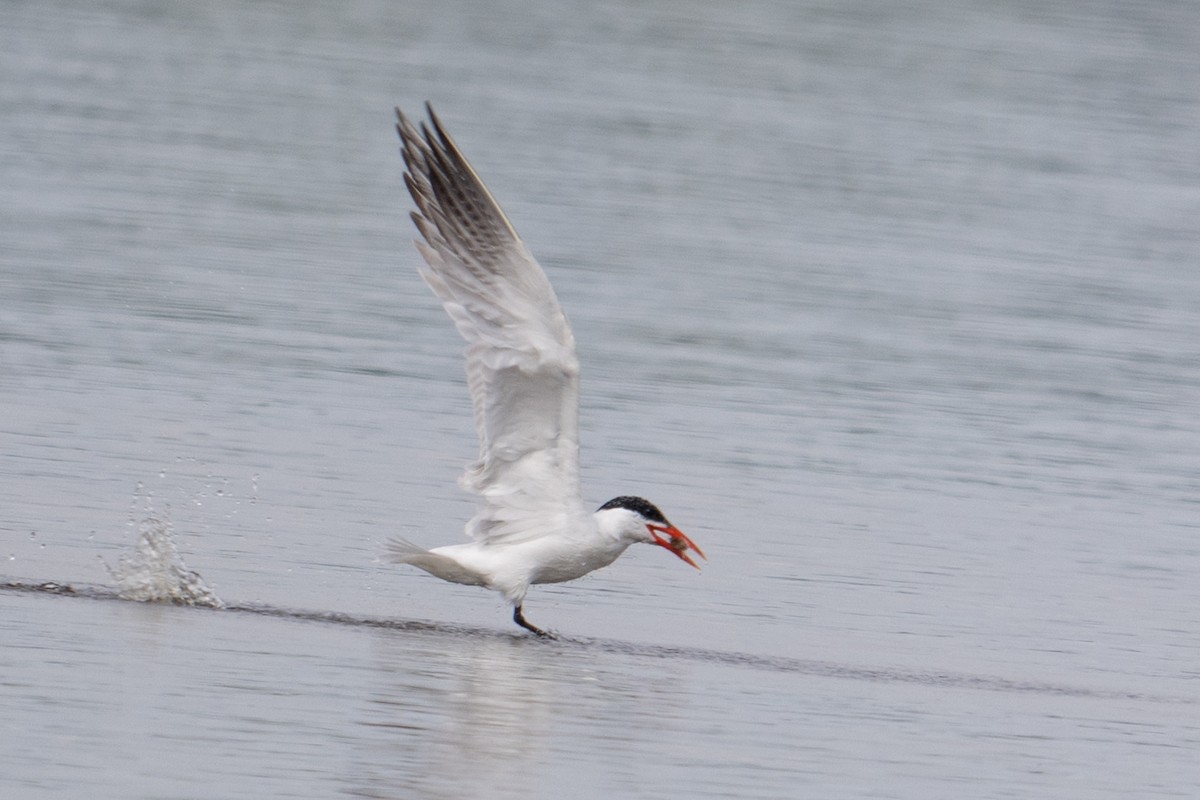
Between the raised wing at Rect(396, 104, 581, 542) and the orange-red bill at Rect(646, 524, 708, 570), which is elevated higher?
the raised wing at Rect(396, 104, 581, 542)

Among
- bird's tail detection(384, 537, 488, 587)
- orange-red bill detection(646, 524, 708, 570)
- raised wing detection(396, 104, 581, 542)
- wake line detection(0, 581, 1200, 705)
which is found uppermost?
raised wing detection(396, 104, 581, 542)

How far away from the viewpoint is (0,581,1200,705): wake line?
35.0 ft

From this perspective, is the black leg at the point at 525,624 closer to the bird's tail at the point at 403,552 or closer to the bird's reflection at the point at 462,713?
the bird's reflection at the point at 462,713

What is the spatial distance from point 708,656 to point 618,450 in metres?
4.11

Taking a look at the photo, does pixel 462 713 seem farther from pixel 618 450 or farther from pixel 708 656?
pixel 618 450

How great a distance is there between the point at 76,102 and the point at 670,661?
794 inches

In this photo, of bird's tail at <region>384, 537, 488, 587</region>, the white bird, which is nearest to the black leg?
the white bird

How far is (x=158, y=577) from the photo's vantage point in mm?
10930

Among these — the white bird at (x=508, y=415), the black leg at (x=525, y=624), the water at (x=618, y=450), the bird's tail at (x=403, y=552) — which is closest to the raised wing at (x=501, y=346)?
the white bird at (x=508, y=415)

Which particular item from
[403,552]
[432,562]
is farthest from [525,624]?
[403,552]

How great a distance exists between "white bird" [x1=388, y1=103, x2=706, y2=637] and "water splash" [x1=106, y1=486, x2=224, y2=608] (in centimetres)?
85

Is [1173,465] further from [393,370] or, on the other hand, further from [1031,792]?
[1031,792]

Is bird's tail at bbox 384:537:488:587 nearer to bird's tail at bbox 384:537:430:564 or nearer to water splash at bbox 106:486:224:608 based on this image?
bird's tail at bbox 384:537:430:564

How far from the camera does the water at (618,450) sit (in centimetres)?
920
